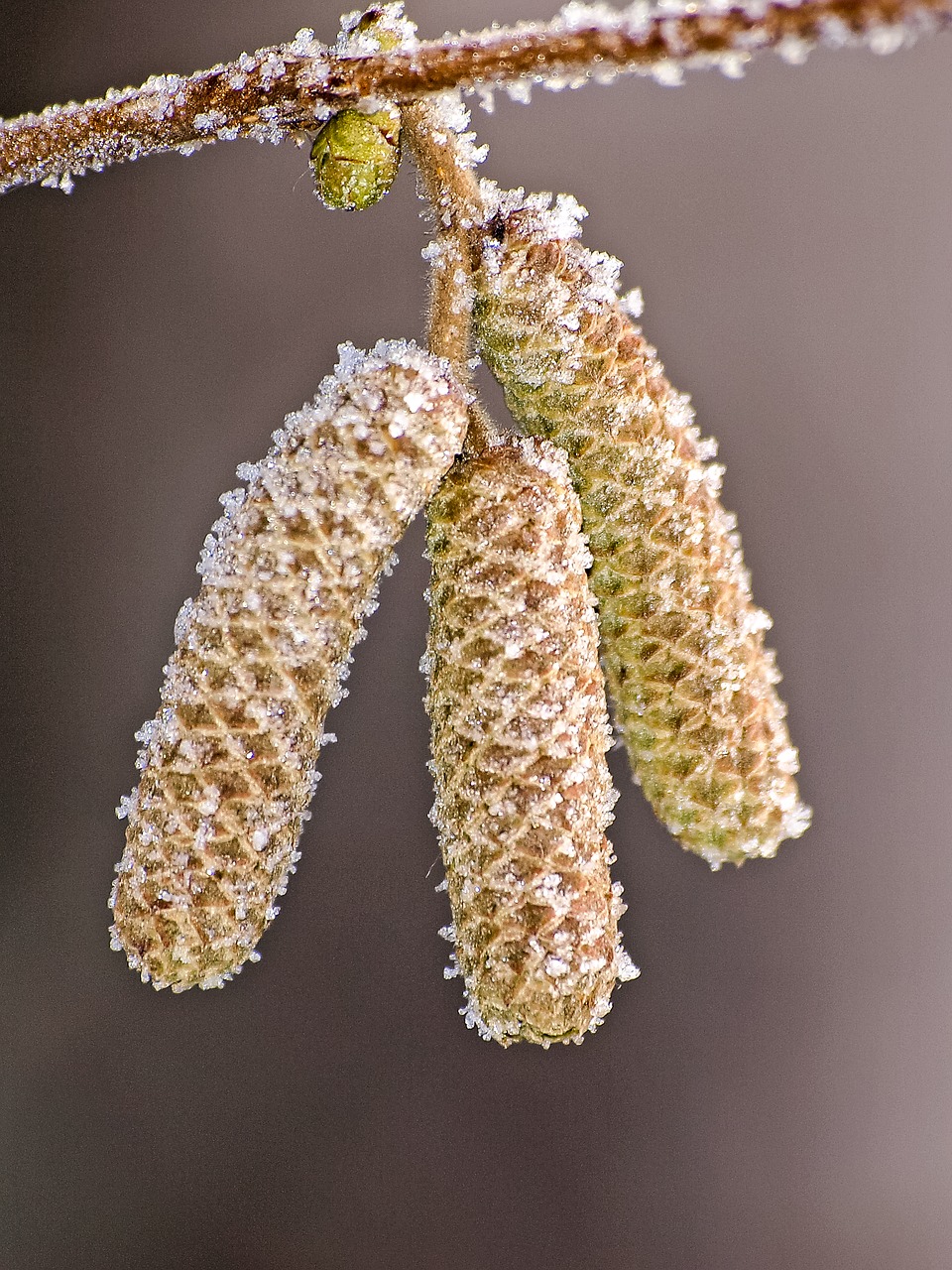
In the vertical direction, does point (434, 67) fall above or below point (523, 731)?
above

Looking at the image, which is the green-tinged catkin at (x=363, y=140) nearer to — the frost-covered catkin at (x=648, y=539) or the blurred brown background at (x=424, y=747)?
the frost-covered catkin at (x=648, y=539)

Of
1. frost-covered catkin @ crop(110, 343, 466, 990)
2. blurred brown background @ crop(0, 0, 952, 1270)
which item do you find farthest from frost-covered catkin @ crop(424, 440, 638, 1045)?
blurred brown background @ crop(0, 0, 952, 1270)

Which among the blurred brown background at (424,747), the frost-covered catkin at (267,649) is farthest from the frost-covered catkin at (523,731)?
the blurred brown background at (424,747)

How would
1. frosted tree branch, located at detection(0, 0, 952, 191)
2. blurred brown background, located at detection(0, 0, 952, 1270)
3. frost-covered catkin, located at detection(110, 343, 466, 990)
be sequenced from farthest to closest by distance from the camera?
blurred brown background, located at detection(0, 0, 952, 1270)
frost-covered catkin, located at detection(110, 343, 466, 990)
frosted tree branch, located at detection(0, 0, 952, 191)

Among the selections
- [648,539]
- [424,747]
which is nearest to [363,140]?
[648,539]

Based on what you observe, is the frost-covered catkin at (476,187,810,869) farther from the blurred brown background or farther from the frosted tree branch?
the blurred brown background

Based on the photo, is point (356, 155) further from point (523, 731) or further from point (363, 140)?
point (523, 731)
